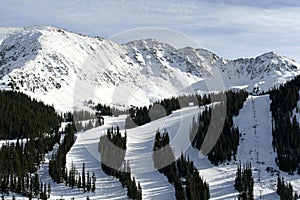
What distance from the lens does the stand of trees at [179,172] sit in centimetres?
6356

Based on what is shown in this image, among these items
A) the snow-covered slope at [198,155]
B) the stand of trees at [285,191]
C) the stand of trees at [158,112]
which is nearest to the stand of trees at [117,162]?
the snow-covered slope at [198,155]

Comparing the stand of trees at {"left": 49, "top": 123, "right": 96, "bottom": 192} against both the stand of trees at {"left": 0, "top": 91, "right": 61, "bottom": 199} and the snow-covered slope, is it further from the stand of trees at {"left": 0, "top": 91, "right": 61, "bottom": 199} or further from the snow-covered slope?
the stand of trees at {"left": 0, "top": 91, "right": 61, "bottom": 199}

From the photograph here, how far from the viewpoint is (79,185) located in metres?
67.8

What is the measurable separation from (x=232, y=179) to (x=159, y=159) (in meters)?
15.6

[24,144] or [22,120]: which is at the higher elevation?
[22,120]

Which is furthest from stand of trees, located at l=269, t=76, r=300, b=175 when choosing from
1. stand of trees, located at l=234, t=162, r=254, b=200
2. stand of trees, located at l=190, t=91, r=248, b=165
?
stand of trees, located at l=234, t=162, r=254, b=200

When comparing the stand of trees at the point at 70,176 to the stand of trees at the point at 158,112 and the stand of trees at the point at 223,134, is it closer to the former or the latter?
the stand of trees at the point at 223,134

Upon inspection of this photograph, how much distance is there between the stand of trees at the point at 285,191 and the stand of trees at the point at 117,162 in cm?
2305

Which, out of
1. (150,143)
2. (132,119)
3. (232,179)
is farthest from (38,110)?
(232,179)

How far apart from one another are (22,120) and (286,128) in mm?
73052

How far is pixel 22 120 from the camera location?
118188 mm

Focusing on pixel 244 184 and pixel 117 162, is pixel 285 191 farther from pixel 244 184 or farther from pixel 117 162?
pixel 117 162

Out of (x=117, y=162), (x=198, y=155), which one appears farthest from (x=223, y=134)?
(x=117, y=162)

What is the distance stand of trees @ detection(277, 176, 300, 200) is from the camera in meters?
65.1
